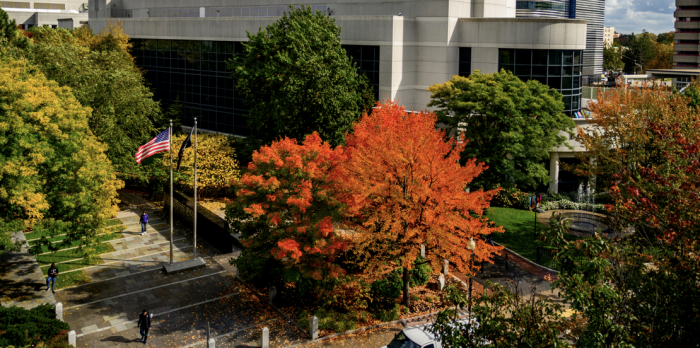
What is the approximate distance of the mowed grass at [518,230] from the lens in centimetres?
3928

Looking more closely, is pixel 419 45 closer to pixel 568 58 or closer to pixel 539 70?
pixel 539 70

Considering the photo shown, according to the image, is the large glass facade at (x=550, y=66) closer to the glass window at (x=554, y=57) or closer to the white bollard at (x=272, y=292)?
the glass window at (x=554, y=57)

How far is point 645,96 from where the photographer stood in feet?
126

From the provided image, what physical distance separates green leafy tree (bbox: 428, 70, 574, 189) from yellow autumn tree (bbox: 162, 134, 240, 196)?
55.8ft

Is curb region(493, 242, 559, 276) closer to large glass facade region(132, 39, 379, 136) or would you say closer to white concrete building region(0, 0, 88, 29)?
large glass facade region(132, 39, 379, 136)

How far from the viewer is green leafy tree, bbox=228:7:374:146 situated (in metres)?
42.2

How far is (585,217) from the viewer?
4516 centimetres

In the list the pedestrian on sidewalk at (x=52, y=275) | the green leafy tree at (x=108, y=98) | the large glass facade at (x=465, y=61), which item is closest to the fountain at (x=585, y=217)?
the large glass facade at (x=465, y=61)

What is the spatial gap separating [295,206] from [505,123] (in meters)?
18.0

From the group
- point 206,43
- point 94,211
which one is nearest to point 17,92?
point 94,211

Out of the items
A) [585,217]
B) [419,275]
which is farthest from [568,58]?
[419,275]

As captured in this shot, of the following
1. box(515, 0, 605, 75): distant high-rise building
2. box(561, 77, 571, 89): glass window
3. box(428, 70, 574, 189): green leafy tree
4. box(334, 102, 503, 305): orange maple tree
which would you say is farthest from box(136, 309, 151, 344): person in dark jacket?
box(515, 0, 605, 75): distant high-rise building

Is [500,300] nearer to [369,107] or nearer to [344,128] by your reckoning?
[344,128]

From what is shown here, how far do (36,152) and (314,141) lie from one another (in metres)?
13.7
